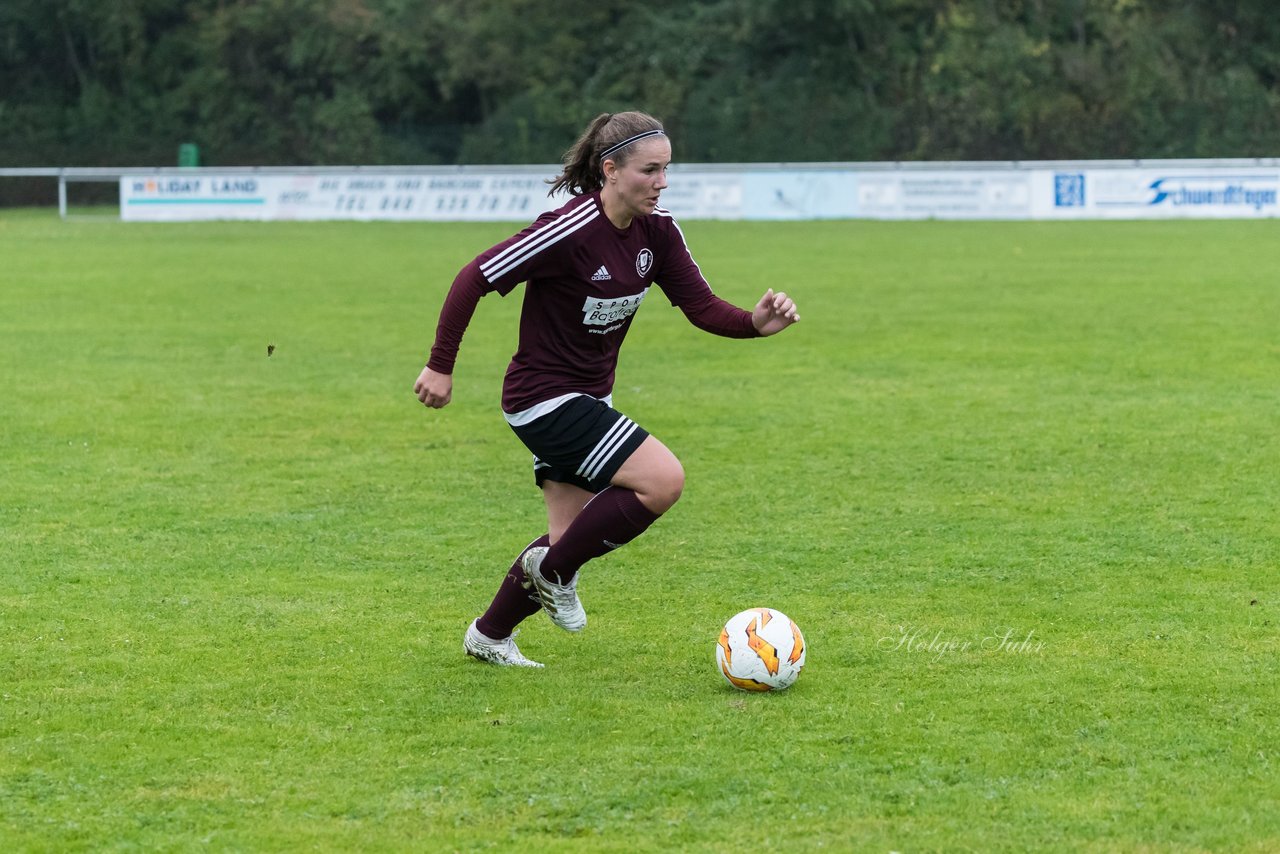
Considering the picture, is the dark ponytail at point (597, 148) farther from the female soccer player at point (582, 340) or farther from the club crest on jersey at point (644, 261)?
the club crest on jersey at point (644, 261)

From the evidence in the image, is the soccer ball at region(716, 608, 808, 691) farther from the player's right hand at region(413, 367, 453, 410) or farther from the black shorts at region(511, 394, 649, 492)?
the player's right hand at region(413, 367, 453, 410)

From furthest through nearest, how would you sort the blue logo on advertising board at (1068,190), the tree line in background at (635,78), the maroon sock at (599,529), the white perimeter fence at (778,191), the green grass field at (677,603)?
the tree line in background at (635,78)
the blue logo on advertising board at (1068,190)
the white perimeter fence at (778,191)
the maroon sock at (599,529)
the green grass field at (677,603)

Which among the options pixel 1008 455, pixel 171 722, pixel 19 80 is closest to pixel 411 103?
pixel 19 80

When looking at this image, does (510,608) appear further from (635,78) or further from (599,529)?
(635,78)

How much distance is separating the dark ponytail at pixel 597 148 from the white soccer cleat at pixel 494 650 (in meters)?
1.52

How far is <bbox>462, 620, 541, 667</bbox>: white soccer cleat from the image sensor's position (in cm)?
565

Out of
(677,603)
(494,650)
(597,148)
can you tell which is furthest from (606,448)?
(677,603)

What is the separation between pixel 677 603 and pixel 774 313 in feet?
4.76

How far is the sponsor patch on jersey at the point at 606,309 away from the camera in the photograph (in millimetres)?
5488

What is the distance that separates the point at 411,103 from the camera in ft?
178

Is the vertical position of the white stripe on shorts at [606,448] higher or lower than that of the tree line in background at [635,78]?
higher

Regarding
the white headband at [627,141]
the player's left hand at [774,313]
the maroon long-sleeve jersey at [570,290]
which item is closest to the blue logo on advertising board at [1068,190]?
the maroon long-sleeve jersey at [570,290]

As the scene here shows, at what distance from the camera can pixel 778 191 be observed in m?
34.8

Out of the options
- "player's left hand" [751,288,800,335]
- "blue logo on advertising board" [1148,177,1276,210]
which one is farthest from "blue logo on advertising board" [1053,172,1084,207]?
"player's left hand" [751,288,800,335]
